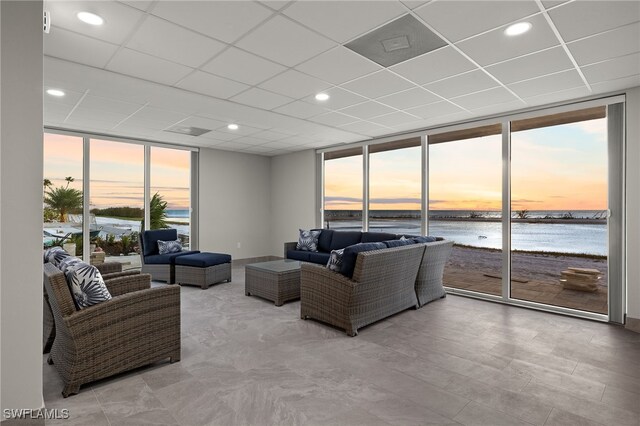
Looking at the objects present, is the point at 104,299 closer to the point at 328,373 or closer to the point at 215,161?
the point at 328,373

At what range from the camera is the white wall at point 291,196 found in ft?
25.2

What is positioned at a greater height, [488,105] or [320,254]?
[488,105]

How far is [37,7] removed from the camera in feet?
6.19

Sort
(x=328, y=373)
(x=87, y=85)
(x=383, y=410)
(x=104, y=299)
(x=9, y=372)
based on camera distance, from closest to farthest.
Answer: (x=9, y=372)
(x=383, y=410)
(x=104, y=299)
(x=328, y=373)
(x=87, y=85)

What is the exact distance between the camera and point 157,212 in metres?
6.97

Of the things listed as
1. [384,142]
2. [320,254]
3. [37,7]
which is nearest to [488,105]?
[384,142]

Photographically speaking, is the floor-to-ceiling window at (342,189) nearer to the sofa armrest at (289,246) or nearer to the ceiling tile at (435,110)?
the sofa armrest at (289,246)

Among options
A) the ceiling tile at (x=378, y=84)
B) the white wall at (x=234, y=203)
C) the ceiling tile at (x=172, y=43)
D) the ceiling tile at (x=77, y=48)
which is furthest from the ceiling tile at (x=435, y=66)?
the white wall at (x=234, y=203)

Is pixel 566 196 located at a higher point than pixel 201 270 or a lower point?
higher

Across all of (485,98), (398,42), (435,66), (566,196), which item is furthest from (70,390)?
(566,196)

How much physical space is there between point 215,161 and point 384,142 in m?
3.85

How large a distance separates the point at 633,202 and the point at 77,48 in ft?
19.0

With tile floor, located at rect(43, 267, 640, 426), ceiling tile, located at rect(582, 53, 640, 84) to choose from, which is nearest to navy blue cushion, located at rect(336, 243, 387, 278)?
tile floor, located at rect(43, 267, 640, 426)

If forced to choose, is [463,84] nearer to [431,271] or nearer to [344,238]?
[431,271]
